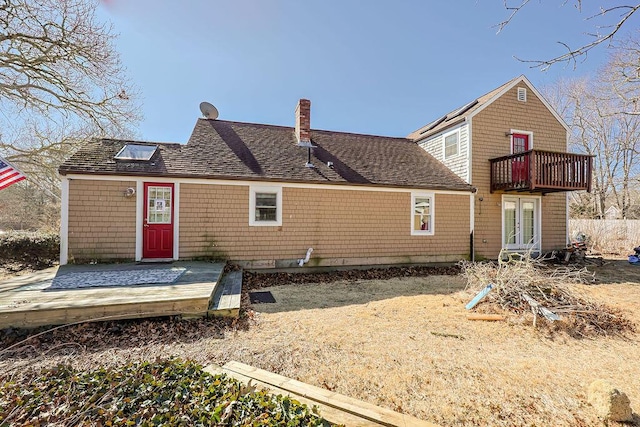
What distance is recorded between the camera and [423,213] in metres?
10.0

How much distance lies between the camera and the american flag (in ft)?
17.5

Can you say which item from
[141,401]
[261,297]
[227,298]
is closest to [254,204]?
[261,297]

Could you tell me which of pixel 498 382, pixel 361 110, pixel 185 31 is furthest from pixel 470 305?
Result: pixel 361 110

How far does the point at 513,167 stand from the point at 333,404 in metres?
11.1

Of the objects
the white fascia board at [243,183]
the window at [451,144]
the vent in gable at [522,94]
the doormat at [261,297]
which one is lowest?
the doormat at [261,297]

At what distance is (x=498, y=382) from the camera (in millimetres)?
2951

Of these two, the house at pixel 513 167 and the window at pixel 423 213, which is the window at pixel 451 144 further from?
the window at pixel 423 213

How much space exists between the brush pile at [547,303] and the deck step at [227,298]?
179 inches

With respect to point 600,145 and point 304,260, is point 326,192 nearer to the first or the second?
point 304,260

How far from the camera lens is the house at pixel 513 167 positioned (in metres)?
10.0

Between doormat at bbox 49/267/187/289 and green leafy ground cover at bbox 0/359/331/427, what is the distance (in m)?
3.10

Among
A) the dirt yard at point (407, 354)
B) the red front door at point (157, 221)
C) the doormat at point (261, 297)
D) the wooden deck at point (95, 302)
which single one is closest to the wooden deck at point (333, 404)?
the dirt yard at point (407, 354)

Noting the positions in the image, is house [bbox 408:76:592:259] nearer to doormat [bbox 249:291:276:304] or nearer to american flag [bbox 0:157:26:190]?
doormat [bbox 249:291:276:304]

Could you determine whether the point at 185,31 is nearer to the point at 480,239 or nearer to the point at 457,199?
the point at 457,199
